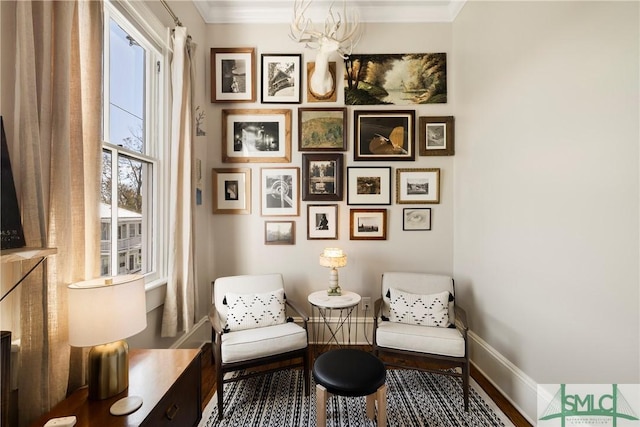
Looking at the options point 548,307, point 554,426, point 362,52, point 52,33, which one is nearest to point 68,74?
point 52,33

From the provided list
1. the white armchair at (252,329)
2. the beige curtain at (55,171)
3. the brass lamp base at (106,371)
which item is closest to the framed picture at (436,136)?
the white armchair at (252,329)

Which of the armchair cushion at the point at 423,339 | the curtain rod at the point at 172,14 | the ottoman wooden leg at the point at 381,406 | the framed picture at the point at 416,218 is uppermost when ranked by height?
the curtain rod at the point at 172,14

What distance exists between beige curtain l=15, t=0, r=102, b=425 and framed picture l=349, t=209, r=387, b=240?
6.88 ft

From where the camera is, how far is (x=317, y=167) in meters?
2.83

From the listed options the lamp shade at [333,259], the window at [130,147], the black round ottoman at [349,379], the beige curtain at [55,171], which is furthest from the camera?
the lamp shade at [333,259]

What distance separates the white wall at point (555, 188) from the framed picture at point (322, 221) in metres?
1.30

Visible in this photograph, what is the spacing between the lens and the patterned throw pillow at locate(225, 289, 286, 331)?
2.17m

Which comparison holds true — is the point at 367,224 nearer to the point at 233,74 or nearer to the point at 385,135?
the point at 385,135

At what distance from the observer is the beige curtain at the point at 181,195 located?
2.15 m

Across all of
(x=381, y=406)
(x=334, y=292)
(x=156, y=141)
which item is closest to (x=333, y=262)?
(x=334, y=292)

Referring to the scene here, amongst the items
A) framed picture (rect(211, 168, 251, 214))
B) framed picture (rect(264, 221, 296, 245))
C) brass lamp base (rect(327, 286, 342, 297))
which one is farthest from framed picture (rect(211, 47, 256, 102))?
brass lamp base (rect(327, 286, 342, 297))

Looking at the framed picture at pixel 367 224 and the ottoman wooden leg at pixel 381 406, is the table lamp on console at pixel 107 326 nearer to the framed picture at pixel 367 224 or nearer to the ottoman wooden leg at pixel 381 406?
the ottoman wooden leg at pixel 381 406

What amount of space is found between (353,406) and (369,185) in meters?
1.91

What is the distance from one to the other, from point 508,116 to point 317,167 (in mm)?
1659
